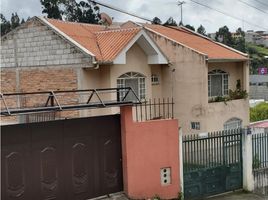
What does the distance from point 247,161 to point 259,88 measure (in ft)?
125

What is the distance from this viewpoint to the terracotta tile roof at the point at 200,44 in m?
20.1

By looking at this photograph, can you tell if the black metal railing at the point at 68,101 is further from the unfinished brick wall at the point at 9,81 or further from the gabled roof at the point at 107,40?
the unfinished brick wall at the point at 9,81

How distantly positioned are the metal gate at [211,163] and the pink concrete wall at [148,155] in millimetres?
524

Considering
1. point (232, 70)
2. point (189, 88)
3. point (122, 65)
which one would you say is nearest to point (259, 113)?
point (232, 70)

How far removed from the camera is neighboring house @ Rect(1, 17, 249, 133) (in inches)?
649

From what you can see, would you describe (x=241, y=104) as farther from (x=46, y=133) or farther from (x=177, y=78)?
(x=46, y=133)

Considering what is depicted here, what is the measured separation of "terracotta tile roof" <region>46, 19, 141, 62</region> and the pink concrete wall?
18.5ft

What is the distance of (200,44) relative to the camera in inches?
851

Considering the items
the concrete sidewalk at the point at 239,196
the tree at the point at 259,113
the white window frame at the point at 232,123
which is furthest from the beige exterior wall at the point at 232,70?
the tree at the point at 259,113

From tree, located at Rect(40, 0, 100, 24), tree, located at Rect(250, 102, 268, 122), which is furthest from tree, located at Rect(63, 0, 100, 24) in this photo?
tree, located at Rect(250, 102, 268, 122)

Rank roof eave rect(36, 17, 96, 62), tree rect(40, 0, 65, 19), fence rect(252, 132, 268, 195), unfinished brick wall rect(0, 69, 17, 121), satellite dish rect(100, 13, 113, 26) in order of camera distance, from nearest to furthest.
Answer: fence rect(252, 132, 268, 195), roof eave rect(36, 17, 96, 62), unfinished brick wall rect(0, 69, 17, 121), satellite dish rect(100, 13, 113, 26), tree rect(40, 0, 65, 19)

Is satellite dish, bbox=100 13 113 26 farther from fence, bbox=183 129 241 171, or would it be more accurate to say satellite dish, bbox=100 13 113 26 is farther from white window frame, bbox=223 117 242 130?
fence, bbox=183 129 241 171

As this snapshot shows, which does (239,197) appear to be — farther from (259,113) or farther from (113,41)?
(259,113)

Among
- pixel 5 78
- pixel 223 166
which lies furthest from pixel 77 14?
pixel 223 166
